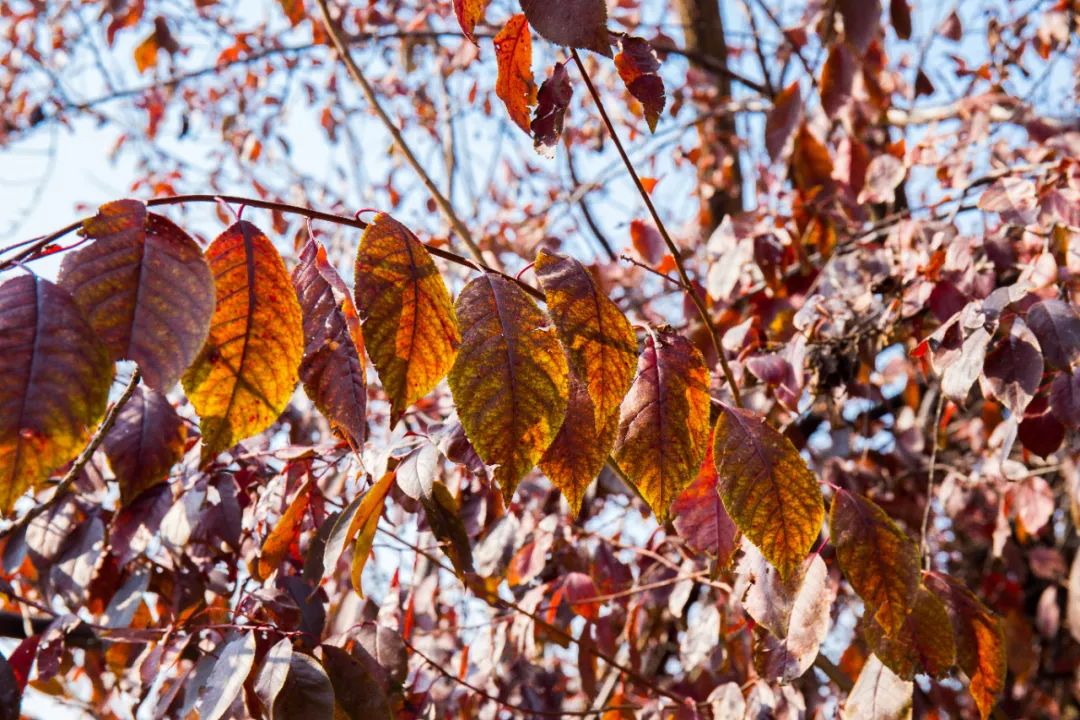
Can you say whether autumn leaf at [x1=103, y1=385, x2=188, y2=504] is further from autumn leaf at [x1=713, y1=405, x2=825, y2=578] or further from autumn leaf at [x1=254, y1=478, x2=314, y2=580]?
autumn leaf at [x1=713, y1=405, x2=825, y2=578]

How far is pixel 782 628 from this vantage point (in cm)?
103

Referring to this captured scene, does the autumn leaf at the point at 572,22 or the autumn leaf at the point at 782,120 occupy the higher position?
the autumn leaf at the point at 782,120

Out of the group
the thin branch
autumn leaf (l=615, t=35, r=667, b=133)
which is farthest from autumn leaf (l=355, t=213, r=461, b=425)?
autumn leaf (l=615, t=35, r=667, b=133)

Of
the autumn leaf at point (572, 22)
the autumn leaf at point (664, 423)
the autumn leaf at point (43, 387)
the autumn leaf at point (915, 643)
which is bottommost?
the autumn leaf at point (43, 387)

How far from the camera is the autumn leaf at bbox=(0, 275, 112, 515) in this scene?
515mm

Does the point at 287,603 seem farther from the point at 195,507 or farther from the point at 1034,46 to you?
the point at 1034,46

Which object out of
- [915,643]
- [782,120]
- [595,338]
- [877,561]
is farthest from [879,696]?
[782,120]

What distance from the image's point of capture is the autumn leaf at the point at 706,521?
1006mm

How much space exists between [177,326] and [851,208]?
6.66 ft

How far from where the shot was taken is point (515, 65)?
33.2 inches

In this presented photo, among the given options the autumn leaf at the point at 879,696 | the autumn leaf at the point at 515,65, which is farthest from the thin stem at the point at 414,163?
the autumn leaf at the point at 879,696

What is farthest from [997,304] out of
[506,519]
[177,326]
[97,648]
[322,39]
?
[322,39]

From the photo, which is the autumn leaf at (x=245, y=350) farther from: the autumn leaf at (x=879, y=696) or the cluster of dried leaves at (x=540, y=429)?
the autumn leaf at (x=879, y=696)

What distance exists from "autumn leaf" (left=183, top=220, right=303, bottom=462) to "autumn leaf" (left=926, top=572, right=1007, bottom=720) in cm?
84
